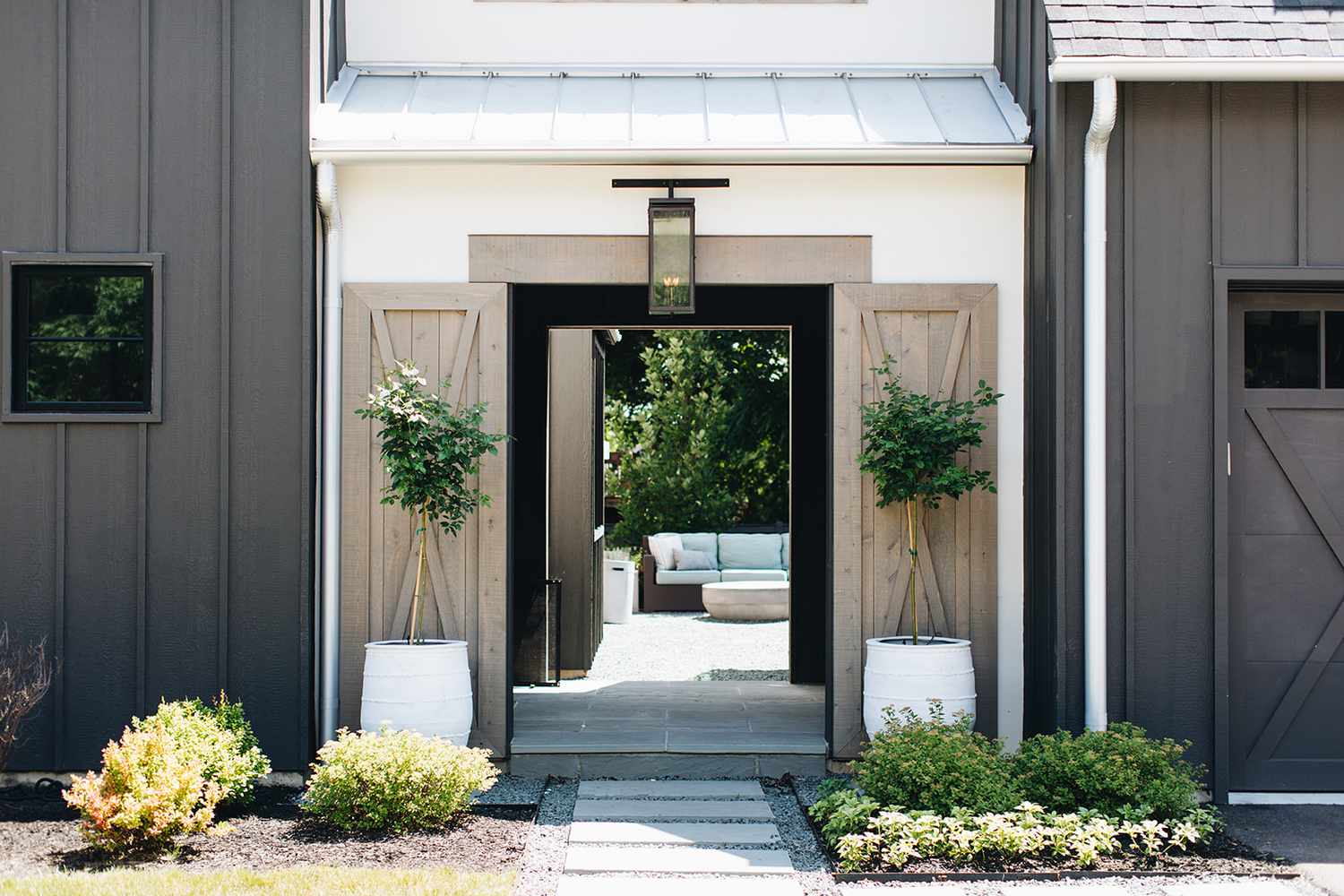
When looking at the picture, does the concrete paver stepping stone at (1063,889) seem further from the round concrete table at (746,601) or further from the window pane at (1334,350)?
the round concrete table at (746,601)

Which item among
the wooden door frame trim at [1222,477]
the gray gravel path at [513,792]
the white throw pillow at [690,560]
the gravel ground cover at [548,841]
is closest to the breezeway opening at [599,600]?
the gray gravel path at [513,792]

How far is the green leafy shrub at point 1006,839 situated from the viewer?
480 centimetres

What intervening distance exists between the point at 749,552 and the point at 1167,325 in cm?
932

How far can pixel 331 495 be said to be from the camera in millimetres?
6125

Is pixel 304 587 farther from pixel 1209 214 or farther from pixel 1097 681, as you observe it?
pixel 1209 214

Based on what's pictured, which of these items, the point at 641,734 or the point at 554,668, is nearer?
the point at 641,734

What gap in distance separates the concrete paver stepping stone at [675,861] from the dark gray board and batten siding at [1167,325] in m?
1.65

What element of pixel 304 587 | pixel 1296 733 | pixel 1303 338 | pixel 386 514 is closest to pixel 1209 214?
pixel 1303 338

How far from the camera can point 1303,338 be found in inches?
234

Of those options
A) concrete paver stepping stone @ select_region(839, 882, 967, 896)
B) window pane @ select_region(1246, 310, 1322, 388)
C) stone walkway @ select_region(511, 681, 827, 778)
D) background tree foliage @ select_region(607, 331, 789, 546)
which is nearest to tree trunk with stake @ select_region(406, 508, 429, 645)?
stone walkway @ select_region(511, 681, 827, 778)

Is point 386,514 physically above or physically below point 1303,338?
below

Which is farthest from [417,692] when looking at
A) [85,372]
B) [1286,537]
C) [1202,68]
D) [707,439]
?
[707,439]

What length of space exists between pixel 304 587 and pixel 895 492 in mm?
2697

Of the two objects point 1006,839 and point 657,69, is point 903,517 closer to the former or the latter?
point 1006,839
